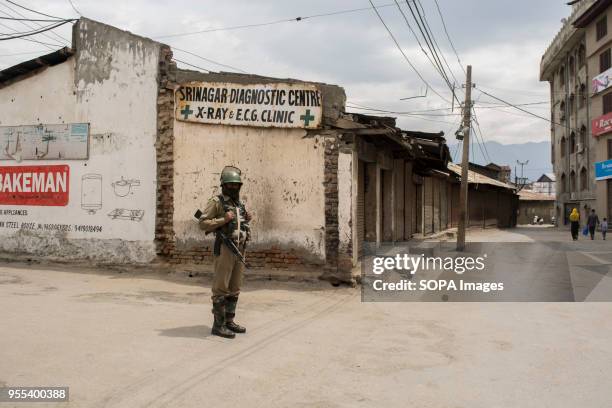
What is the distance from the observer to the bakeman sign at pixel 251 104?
30.1 ft

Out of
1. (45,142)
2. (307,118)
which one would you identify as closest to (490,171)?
(307,118)

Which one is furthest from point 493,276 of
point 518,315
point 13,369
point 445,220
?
point 445,220

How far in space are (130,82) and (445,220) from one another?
17.5m

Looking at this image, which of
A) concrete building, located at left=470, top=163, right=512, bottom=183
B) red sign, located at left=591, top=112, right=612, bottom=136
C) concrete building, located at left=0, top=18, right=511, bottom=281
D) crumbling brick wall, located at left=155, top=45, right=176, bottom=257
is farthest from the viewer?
concrete building, located at left=470, top=163, right=512, bottom=183

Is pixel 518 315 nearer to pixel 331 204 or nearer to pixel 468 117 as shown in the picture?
pixel 331 204

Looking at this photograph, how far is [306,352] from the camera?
5.09m

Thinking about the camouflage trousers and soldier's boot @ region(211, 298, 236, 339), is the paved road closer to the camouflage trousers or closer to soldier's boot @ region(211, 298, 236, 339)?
soldier's boot @ region(211, 298, 236, 339)

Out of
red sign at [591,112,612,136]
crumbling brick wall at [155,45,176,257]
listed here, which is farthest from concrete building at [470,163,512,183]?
crumbling brick wall at [155,45,176,257]

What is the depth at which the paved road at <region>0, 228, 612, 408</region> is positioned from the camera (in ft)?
12.8

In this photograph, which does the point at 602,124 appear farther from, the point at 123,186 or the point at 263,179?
the point at 123,186

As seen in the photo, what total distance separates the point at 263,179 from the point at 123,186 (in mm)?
3009

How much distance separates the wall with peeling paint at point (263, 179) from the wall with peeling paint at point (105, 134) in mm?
752

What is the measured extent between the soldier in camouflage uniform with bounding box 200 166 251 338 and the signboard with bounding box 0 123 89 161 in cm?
628

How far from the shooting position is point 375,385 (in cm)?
414
